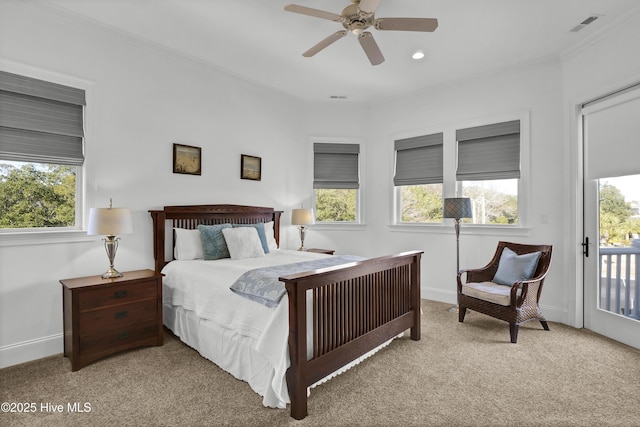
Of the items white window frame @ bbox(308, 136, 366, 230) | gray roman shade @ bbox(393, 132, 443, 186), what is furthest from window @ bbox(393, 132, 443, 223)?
white window frame @ bbox(308, 136, 366, 230)

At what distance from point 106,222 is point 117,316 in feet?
2.61

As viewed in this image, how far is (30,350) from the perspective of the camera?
2812 mm

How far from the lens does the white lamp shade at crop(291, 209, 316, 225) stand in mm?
4801

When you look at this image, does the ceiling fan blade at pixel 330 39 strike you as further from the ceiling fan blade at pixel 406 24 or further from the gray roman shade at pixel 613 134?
the gray roman shade at pixel 613 134

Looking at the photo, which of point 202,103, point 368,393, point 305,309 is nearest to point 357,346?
point 368,393

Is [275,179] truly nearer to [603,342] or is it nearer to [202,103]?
[202,103]

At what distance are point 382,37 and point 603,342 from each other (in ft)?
12.0

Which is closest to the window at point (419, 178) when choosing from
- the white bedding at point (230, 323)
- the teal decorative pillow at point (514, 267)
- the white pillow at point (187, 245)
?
the teal decorative pillow at point (514, 267)

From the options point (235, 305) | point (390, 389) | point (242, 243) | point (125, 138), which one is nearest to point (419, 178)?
point (242, 243)

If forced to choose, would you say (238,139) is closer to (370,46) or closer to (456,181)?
(370,46)

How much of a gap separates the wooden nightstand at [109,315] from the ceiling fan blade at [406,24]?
2851 millimetres

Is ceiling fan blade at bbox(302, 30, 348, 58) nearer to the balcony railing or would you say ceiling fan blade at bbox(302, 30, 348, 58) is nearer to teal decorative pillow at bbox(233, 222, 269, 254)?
teal decorative pillow at bbox(233, 222, 269, 254)

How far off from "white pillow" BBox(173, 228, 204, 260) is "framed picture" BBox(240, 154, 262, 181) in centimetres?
118

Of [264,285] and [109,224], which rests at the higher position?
[109,224]
